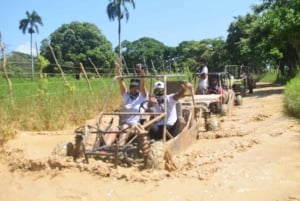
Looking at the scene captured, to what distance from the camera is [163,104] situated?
8.45m

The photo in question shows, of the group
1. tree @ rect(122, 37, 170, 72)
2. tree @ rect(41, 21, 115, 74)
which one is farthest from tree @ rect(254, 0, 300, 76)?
tree @ rect(122, 37, 170, 72)

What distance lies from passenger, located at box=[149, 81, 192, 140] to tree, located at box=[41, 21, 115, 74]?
53479mm

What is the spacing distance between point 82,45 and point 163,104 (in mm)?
61264

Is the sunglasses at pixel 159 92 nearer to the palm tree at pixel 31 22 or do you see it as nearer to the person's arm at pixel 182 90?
the person's arm at pixel 182 90

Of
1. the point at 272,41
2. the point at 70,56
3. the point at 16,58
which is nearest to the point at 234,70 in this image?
the point at 272,41

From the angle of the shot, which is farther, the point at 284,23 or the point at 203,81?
the point at 284,23

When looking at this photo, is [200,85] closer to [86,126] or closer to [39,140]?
[39,140]

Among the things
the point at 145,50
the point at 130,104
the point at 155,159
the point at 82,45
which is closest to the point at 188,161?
the point at 155,159

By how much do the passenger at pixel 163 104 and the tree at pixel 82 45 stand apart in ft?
175

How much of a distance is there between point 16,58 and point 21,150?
7820mm

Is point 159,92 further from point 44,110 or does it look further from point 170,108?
point 44,110

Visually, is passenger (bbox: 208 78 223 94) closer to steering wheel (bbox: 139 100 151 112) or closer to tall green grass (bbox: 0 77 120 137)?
tall green grass (bbox: 0 77 120 137)

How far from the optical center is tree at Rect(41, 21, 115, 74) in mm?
63781

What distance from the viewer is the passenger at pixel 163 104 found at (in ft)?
27.0
